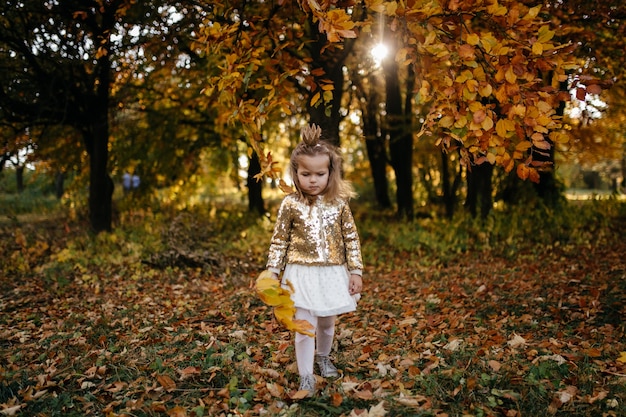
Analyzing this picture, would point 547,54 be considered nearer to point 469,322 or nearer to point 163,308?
point 469,322

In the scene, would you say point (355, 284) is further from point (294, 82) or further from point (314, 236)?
point (294, 82)

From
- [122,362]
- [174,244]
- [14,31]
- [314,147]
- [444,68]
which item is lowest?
[122,362]

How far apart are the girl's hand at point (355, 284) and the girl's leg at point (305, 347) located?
1.06ft

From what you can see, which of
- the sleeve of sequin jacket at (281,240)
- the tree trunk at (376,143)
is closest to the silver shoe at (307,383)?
the sleeve of sequin jacket at (281,240)

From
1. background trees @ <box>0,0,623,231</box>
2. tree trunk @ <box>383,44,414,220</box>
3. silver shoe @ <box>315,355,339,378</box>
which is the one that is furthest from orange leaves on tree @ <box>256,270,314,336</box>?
tree trunk @ <box>383,44,414,220</box>

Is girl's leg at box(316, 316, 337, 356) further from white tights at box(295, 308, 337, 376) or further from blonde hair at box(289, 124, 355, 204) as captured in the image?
blonde hair at box(289, 124, 355, 204)

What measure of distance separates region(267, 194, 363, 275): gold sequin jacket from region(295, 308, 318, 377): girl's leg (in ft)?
1.15

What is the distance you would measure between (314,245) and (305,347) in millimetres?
712

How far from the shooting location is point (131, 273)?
771cm

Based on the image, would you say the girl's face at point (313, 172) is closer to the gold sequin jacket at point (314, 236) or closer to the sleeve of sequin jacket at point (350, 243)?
the gold sequin jacket at point (314, 236)

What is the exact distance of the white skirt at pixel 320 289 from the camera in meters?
3.30

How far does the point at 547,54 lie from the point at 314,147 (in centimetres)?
168

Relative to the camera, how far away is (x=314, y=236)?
3361mm

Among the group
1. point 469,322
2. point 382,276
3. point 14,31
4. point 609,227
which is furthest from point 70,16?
point 609,227
